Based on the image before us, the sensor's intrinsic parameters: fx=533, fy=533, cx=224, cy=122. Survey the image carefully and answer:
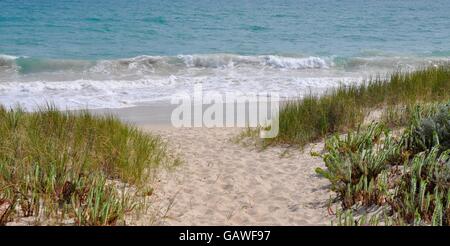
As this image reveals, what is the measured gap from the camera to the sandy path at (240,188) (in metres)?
5.18

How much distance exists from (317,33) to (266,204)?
20321 mm

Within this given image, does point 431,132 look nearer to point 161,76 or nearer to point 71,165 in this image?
point 71,165

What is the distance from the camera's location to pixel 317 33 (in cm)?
2489

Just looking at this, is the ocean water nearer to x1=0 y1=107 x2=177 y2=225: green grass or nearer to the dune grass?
the dune grass

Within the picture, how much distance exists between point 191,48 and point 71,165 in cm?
1630

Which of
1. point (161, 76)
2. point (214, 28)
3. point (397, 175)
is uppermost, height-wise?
point (397, 175)

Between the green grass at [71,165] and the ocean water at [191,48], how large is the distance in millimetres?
4267

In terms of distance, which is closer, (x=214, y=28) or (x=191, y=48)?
(x=191, y=48)

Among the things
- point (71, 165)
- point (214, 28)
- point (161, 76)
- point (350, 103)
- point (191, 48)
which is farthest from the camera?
point (214, 28)

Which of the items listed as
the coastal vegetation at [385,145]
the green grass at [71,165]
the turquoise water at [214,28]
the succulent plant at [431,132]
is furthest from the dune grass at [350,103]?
the turquoise water at [214,28]

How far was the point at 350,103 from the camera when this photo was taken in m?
8.55

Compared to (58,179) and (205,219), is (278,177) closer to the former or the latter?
(205,219)

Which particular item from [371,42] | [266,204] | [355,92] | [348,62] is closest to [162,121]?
[355,92]

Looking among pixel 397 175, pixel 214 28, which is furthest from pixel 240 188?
pixel 214 28
